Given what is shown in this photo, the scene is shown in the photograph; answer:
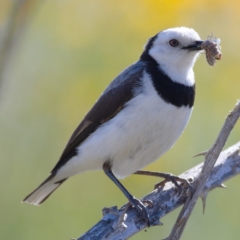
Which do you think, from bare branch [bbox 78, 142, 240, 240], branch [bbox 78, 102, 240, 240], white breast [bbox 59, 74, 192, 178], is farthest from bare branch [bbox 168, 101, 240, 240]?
white breast [bbox 59, 74, 192, 178]

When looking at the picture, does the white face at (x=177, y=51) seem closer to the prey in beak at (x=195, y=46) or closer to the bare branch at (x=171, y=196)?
the prey in beak at (x=195, y=46)

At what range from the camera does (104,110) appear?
5160mm

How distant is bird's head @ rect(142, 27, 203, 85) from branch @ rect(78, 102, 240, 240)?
0.89m

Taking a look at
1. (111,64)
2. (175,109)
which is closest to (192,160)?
(111,64)

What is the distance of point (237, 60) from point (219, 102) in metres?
0.84

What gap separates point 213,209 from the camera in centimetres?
623

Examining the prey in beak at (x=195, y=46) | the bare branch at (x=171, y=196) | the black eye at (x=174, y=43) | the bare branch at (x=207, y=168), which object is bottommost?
the bare branch at (x=171, y=196)

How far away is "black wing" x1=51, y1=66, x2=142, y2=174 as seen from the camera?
502 cm

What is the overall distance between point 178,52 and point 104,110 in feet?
2.62

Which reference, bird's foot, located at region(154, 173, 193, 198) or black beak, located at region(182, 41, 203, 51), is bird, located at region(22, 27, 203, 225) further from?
bird's foot, located at region(154, 173, 193, 198)

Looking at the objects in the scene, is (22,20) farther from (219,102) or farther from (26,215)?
(219,102)

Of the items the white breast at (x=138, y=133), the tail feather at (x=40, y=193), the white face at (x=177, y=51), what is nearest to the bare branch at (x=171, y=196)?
the white breast at (x=138, y=133)

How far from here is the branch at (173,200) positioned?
3.49m

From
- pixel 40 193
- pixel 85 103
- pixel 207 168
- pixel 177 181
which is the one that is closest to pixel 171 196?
pixel 177 181
